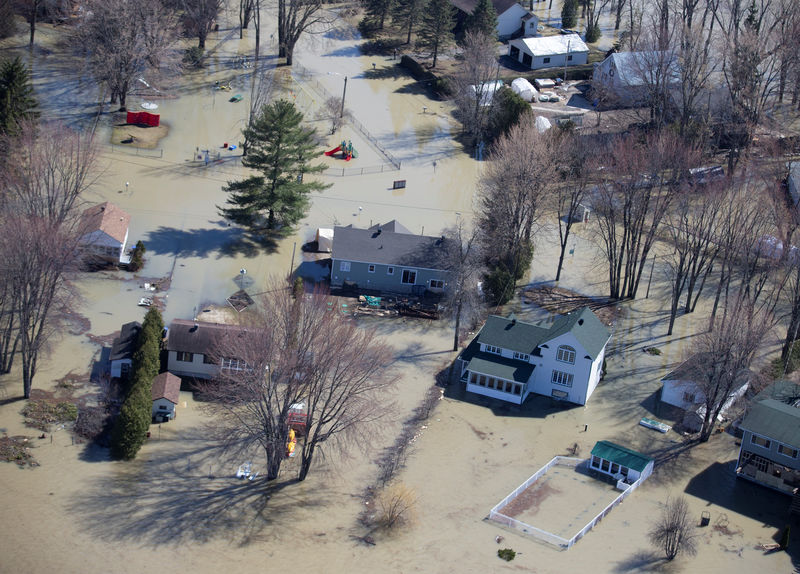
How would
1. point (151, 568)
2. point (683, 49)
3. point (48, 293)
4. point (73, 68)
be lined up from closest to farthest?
point (151, 568), point (48, 293), point (683, 49), point (73, 68)

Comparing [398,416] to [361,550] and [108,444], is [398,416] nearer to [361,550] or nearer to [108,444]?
[361,550]

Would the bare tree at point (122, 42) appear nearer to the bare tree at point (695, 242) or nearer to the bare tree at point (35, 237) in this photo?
the bare tree at point (35, 237)

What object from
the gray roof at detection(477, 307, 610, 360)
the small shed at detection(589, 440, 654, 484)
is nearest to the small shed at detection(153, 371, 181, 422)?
the gray roof at detection(477, 307, 610, 360)

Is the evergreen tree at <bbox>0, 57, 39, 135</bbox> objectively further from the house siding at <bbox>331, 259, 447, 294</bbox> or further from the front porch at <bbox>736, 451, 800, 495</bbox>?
the front porch at <bbox>736, 451, 800, 495</bbox>

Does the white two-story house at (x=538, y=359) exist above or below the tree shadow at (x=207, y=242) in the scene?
below

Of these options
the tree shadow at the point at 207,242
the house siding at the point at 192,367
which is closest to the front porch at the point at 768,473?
the house siding at the point at 192,367

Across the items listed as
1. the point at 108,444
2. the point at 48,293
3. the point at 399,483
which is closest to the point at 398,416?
the point at 399,483
